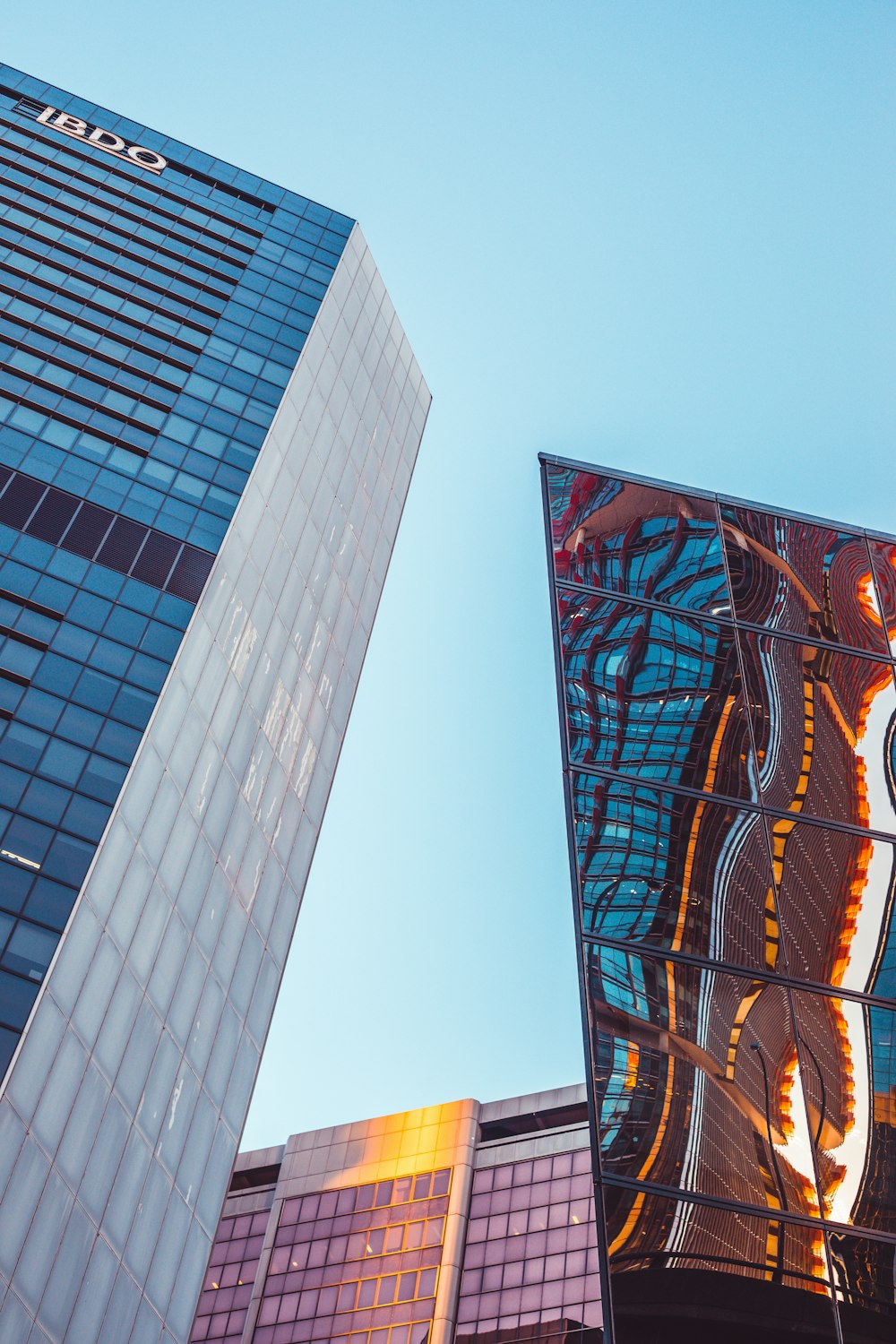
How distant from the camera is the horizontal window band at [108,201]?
2783 inches

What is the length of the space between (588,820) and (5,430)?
131ft

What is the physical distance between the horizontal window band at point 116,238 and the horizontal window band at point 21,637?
95.2 ft

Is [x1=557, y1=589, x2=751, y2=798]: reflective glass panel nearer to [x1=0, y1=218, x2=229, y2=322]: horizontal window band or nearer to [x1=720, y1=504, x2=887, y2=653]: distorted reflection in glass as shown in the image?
[x1=720, y1=504, x2=887, y2=653]: distorted reflection in glass

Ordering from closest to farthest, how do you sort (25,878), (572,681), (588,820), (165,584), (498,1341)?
(588,820) → (572,681) → (25,878) → (165,584) → (498,1341)

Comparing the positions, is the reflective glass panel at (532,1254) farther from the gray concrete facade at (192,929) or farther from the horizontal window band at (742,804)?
the horizontal window band at (742,804)

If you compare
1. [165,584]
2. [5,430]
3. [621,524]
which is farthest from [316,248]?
[621,524]

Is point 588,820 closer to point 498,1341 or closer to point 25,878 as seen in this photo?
point 25,878

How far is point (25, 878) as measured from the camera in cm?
3759

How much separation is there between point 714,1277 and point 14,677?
32812mm

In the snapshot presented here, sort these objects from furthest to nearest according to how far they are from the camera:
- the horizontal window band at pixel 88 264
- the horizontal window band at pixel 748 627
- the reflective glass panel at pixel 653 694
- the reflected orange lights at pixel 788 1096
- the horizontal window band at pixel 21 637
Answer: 1. the horizontal window band at pixel 88 264
2. the horizontal window band at pixel 21 637
3. the horizontal window band at pixel 748 627
4. the reflective glass panel at pixel 653 694
5. the reflected orange lights at pixel 788 1096

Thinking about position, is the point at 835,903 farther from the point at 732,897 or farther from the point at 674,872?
the point at 674,872

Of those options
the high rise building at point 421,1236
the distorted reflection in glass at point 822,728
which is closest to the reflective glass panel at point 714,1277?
the distorted reflection in glass at point 822,728

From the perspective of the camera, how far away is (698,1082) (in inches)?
680

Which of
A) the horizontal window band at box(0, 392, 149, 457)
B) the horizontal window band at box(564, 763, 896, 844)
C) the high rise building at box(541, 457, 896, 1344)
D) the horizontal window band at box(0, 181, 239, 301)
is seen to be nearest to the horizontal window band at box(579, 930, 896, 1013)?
the high rise building at box(541, 457, 896, 1344)
